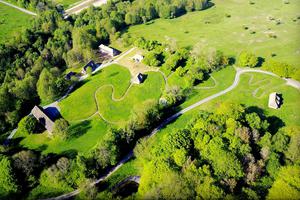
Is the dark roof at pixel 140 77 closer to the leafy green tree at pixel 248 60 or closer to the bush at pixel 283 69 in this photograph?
the leafy green tree at pixel 248 60

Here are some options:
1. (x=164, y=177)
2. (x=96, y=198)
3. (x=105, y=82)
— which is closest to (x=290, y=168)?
(x=164, y=177)

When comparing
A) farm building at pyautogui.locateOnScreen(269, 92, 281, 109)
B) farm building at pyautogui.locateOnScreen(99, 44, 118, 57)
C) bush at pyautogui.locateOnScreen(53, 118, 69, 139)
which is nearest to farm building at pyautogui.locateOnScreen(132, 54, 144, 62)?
farm building at pyautogui.locateOnScreen(99, 44, 118, 57)

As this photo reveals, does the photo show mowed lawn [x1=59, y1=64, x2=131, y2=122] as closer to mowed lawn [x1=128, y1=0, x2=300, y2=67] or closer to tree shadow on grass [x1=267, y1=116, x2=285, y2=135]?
mowed lawn [x1=128, y1=0, x2=300, y2=67]

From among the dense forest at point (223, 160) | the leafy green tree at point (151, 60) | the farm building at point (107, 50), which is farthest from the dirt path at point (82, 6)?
the dense forest at point (223, 160)

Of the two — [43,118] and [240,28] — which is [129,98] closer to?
[43,118]

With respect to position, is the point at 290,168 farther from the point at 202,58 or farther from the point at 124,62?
the point at 124,62

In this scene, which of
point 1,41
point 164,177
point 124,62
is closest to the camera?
point 164,177

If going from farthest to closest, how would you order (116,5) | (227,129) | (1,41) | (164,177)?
(116,5), (1,41), (227,129), (164,177)
